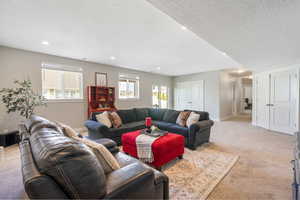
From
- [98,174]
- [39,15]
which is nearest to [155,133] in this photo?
[98,174]

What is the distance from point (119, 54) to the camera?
4250 mm

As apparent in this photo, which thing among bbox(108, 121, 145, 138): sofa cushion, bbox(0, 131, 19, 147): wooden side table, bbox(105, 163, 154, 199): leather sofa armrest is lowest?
bbox(0, 131, 19, 147): wooden side table

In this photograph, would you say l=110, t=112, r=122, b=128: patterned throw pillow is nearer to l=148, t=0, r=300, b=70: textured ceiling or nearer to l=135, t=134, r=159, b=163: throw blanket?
l=135, t=134, r=159, b=163: throw blanket

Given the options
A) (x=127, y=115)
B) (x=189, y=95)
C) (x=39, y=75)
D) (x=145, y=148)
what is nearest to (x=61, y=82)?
(x=39, y=75)

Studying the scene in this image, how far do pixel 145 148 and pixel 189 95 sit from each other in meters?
6.18

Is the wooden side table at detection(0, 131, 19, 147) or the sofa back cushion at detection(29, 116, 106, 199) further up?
the sofa back cushion at detection(29, 116, 106, 199)

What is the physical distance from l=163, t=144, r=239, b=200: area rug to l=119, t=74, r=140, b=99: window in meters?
4.04

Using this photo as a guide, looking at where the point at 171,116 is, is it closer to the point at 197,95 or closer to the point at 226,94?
the point at 197,95

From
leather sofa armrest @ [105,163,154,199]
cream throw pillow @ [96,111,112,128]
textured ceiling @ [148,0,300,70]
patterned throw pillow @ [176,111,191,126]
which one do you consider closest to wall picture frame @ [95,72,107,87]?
cream throw pillow @ [96,111,112,128]

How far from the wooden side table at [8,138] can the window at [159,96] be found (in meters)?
5.52

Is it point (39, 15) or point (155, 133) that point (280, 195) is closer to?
point (155, 133)

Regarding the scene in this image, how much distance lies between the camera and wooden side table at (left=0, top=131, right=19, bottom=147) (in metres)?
3.27

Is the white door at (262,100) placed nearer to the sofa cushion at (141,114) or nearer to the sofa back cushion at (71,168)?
the sofa cushion at (141,114)

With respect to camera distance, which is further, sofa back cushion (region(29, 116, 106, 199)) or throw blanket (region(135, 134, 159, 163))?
throw blanket (region(135, 134, 159, 163))
